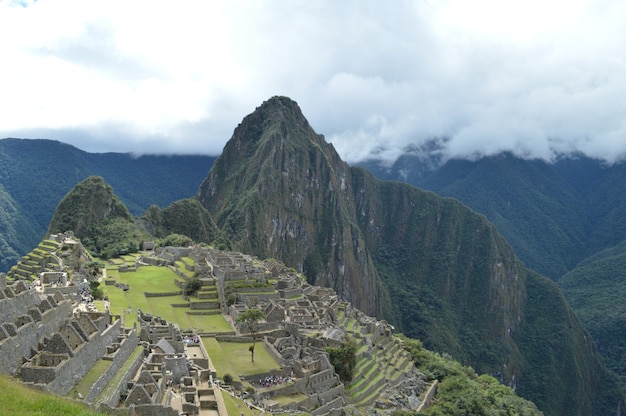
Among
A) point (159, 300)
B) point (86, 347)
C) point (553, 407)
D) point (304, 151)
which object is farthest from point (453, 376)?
point (304, 151)

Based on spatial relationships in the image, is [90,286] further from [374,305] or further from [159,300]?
[374,305]

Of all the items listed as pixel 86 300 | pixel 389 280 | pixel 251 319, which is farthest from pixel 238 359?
pixel 389 280

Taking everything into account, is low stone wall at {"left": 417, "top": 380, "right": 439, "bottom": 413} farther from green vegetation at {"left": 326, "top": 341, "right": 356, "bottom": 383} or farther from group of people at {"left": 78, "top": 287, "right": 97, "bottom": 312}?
group of people at {"left": 78, "top": 287, "right": 97, "bottom": 312}

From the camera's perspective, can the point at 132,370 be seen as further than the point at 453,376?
No

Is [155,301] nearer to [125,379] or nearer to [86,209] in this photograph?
[125,379]

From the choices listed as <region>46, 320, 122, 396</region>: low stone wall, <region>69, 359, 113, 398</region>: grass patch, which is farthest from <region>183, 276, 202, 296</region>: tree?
<region>69, 359, 113, 398</region>: grass patch

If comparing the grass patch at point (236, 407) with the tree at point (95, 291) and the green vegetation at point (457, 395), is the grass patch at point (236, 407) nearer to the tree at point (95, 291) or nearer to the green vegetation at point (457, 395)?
the green vegetation at point (457, 395)

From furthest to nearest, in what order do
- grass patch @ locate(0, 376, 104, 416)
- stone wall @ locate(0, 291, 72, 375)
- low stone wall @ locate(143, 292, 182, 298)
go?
low stone wall @ locate(143, 292, 182, 298), stone wall @ locate(0, 291, 72, 375), grass patch @ locate(0, 376, 104, 416)
